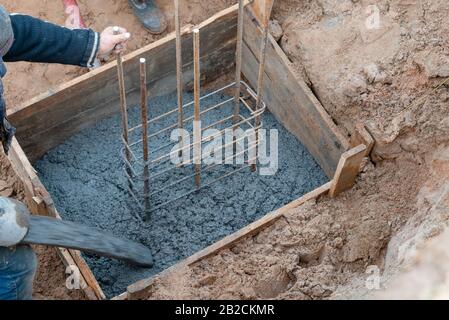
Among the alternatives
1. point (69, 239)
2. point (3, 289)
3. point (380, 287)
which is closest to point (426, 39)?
point (380, 287)

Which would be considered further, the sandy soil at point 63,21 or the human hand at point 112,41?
the sandy soil at point 63,21

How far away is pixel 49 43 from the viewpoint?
353 cm

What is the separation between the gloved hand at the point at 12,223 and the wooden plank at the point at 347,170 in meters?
1.54

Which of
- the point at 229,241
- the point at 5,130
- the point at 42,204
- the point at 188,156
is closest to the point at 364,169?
the point at 229,241

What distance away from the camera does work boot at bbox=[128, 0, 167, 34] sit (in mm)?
4840

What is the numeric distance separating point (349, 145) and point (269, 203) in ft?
1.81

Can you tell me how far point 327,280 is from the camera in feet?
12.3

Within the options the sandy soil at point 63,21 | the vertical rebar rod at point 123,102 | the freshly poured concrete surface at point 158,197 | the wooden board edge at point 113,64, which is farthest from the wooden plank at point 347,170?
the sandy soil at point 63,21

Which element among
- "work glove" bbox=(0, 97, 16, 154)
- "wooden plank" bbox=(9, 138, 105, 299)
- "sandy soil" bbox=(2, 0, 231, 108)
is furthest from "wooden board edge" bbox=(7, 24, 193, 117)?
"work glove" bbox=(0, 97, 16, 154)

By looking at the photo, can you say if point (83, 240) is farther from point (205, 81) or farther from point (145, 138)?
point (205, 81)

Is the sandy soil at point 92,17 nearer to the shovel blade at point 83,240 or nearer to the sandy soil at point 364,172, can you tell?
the sandy soil at point 364,172

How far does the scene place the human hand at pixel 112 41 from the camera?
3.55 m

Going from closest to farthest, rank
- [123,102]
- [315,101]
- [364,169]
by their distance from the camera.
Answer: [123,102] < [364,169] < [315,101]

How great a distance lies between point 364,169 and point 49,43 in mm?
1728
